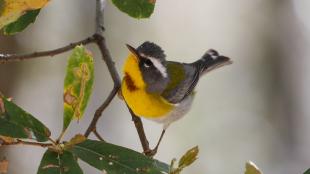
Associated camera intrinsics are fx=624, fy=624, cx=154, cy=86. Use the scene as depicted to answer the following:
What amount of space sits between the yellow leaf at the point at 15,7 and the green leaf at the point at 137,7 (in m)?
0.52

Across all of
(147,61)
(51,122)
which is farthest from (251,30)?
(147,61)

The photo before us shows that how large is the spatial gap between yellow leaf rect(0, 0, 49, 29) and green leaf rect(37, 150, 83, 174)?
1.28 ft

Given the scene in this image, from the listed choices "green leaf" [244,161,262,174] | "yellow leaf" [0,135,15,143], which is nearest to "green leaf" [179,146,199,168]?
"green leaf" [244,161,262,174]

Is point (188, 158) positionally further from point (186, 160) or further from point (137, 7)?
point (137, 7)

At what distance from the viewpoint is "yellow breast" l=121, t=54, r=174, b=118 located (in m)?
3.52

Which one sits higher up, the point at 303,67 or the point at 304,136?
the point at 303,67

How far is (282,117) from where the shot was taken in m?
9.82

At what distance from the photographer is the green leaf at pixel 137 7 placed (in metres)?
2.14

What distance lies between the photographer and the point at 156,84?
3.86 metres

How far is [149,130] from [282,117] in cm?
229

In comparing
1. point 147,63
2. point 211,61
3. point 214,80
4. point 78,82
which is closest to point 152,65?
point 147,63

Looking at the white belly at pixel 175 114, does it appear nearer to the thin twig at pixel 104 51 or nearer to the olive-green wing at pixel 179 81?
the olive-green wing at pixel 179 81

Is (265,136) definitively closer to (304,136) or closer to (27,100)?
(304,136)

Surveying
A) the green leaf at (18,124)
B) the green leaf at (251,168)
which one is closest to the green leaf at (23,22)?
the green leaf at (18,124)
